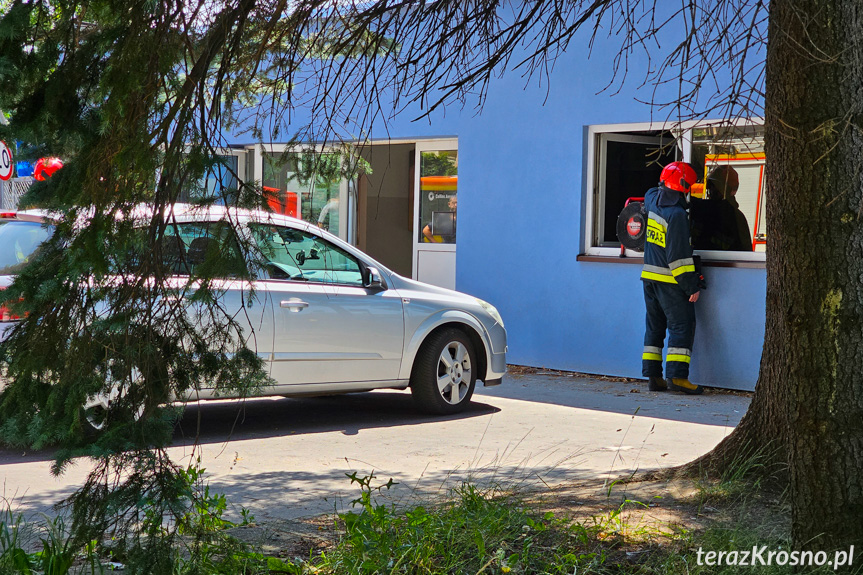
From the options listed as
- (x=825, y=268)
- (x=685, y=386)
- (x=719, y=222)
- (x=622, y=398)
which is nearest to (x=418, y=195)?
(x=719, y=222)

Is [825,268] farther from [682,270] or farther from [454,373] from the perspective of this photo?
[682,270]

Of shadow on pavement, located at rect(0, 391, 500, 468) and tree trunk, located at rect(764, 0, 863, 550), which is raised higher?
tree trunk, located at rect(764, 0, 863, 550)

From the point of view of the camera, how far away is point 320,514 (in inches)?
213

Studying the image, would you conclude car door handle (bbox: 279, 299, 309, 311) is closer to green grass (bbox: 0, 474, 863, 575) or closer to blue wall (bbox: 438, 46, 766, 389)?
green grass (bbox: 0, 474, 863, 575)

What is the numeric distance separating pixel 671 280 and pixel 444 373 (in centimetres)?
276

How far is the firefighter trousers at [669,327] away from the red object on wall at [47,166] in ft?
24.3

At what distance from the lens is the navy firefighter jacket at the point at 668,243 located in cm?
1011

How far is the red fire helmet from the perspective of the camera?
1016cm

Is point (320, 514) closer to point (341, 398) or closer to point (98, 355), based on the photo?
point (98, 355)

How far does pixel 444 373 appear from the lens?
29.7ft

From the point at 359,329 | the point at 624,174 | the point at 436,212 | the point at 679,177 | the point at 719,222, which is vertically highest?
the point at 624,174

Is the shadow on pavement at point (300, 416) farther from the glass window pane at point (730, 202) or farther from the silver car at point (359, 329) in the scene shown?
the glass window pane at point (730, 202)

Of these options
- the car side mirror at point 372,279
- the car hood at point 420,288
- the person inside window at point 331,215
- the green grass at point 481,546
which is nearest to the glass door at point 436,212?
the person inside window at point 331,215

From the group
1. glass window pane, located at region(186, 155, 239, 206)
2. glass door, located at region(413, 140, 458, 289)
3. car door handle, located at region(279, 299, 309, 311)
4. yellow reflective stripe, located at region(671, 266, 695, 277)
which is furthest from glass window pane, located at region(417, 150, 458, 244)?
glass window pane, located at region(186, 155, 239, 206)
